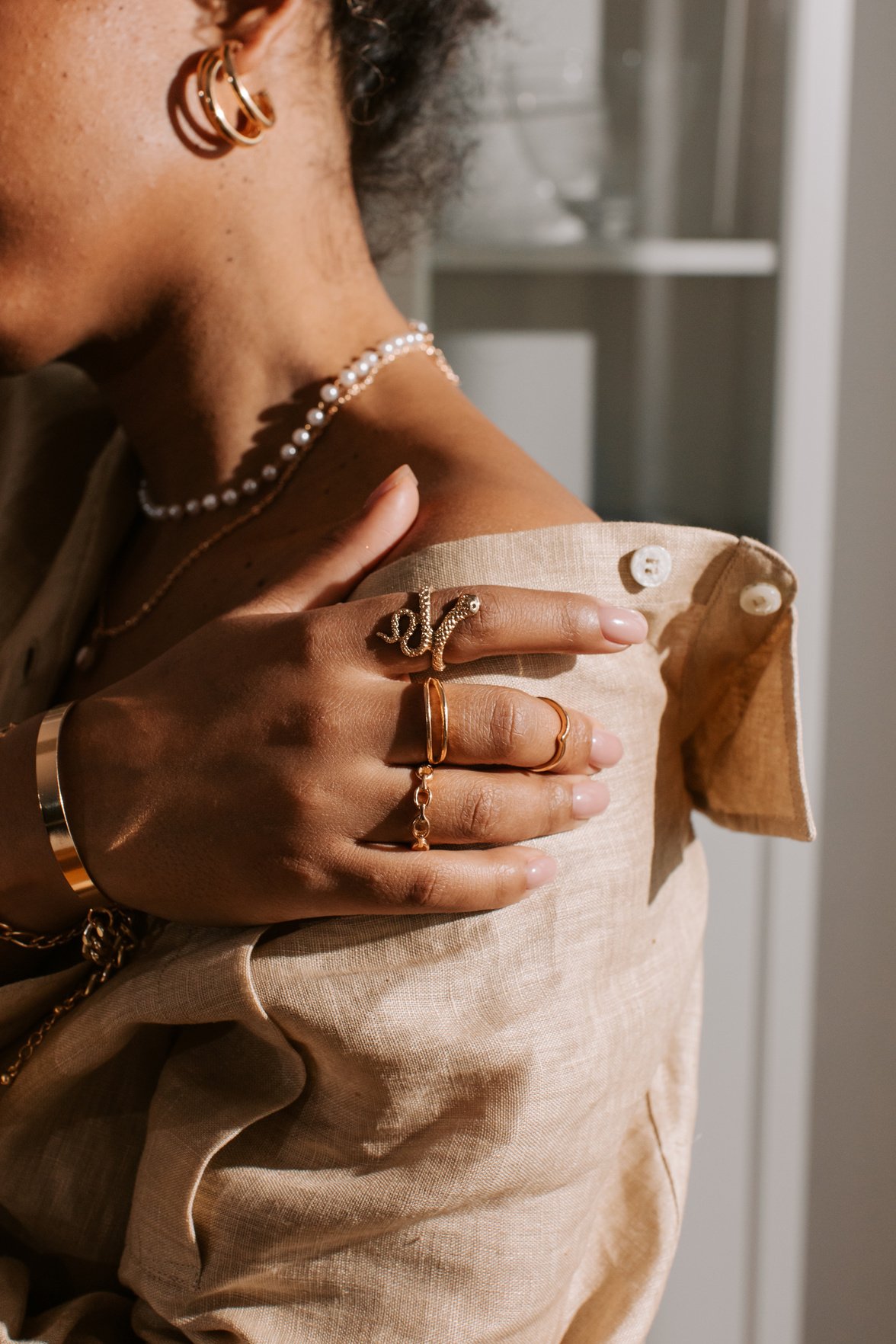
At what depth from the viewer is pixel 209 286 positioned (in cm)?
79

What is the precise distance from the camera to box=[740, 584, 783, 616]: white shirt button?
60 centimetres

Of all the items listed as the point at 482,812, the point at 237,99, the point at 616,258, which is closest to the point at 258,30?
the point at 237,99

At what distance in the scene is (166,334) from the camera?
83 centimetres

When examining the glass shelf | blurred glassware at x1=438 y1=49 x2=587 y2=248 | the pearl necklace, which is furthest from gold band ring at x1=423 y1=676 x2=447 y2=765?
blurred glassware at x1=438 y1=49 x2=587 y2=248

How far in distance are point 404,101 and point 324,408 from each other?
0.29 meters

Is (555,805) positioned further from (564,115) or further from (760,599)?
(564,115)

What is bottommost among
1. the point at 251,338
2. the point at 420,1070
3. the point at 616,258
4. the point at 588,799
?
the point at 420,1070

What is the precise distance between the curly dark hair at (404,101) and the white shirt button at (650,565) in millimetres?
463

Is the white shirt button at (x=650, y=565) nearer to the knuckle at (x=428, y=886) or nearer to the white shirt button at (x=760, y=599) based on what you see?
the white shirt button at (x=760, y=599)

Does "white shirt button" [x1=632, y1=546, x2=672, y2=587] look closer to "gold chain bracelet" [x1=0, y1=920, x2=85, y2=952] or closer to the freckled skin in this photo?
the freckled skin

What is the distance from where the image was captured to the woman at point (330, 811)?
0.54 m

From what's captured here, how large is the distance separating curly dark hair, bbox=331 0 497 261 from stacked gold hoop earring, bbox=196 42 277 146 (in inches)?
4.4

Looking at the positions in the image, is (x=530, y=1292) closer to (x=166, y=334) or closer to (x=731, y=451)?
(x=166, y=334)

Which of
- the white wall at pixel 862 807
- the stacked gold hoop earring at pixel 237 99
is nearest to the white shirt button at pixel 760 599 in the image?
the stacked gold hoop earring at pixel 237 99
